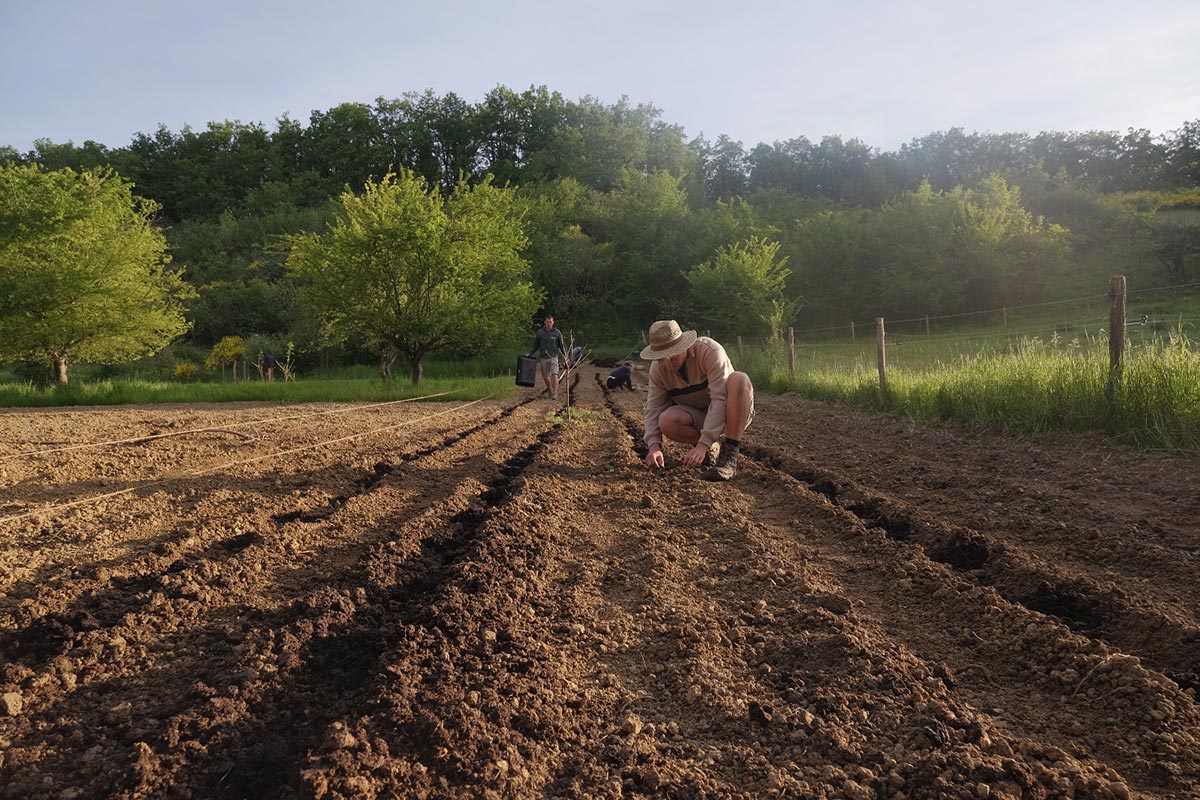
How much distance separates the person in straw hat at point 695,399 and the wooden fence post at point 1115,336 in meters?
3.44

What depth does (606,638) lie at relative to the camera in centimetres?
239

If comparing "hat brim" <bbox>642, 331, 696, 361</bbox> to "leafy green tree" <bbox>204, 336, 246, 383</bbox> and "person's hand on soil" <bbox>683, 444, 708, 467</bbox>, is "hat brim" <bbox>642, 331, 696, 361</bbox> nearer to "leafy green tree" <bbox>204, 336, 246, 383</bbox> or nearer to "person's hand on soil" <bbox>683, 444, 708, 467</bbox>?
"person's hand on soil" <bbox>683, 444, 708, 467</bbox>

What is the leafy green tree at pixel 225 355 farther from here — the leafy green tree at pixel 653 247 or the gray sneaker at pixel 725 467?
the gray sneaker at pixel 725 467

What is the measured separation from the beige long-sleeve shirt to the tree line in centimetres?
1220

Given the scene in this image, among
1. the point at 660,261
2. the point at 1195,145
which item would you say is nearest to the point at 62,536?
the point at 660,261

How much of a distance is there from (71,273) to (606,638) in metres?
17.8

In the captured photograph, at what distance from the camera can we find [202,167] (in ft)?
186

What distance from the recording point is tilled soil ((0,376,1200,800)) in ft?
5.27

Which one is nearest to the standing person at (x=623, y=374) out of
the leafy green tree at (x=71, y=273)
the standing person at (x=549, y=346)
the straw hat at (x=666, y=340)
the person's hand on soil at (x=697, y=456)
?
the standing person at (x=549, y=346)

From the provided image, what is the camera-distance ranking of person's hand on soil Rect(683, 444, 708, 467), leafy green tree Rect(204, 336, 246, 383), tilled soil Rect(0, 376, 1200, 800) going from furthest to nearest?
leafy green tree Rect(204, 336, 246, 383) → person's hand on soil Rect(683, 444, 708, 467) → tilled soil Rect(0, 376, 1200, 800)

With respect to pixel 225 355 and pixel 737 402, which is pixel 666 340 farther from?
pixel 225 355

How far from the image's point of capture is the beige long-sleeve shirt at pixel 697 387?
16.3 feet

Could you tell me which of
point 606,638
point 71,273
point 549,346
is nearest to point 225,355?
point 71,273

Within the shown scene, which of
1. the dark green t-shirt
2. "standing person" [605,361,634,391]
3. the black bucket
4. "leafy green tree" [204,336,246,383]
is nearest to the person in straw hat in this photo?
"standing person" [605,361,634,391]
